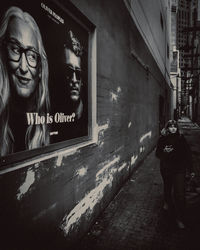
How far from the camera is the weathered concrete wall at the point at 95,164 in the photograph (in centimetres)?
219

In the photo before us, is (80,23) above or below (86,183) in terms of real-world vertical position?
above

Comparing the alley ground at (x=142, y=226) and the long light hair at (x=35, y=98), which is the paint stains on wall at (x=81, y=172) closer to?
the long light hair at (x=35, y=98)

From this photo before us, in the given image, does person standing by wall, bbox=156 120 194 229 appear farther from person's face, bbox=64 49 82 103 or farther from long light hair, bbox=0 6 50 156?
long light hair, bbox=0 6 50 156

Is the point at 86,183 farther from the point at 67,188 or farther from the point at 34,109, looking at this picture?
the point at 34,109

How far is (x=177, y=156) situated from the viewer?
12.6 ft

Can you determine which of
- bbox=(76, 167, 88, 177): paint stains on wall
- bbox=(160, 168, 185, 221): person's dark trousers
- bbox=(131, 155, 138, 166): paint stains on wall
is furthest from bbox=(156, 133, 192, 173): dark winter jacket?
bbox=(131, 155, 138, 166): paint stains on wall

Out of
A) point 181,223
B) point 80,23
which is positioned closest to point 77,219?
point 181,223

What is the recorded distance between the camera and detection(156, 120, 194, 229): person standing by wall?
3816 millimetres

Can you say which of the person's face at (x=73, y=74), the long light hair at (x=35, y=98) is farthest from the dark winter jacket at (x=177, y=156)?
the long light hair at (x=35, y=98)

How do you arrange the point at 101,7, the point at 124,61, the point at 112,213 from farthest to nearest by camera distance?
the point at 124,61, the point at 112,213, the point at 101,7

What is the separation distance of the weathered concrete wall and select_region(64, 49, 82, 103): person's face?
2.36 ft

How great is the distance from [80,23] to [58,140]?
6.33ft

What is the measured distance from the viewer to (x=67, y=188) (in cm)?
309

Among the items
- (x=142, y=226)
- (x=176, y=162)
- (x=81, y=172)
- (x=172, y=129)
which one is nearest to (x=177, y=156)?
(x=176, y=162)
